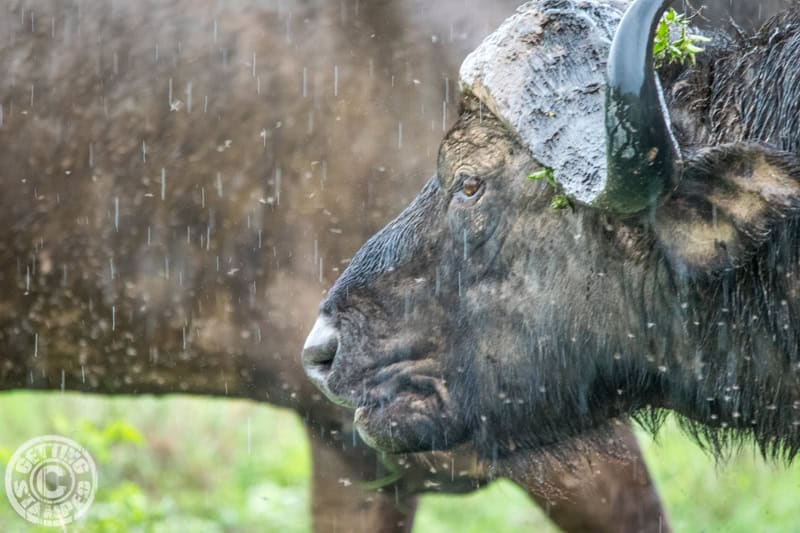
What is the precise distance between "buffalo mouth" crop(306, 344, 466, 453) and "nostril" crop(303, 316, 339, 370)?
0.04 meters

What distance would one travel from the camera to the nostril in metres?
4.10

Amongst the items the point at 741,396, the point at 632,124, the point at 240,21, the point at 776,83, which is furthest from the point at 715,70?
the point at 240,21

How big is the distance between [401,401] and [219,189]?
2300 mm

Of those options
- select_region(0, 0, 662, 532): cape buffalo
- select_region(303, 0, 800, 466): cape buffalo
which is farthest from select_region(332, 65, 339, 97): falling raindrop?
select_region(303, 0, 800, 466): cape buffalo

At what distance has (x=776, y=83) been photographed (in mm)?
3521

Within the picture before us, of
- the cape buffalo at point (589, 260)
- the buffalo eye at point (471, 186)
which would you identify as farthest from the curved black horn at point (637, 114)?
the buffalo eye at point (471, 186)

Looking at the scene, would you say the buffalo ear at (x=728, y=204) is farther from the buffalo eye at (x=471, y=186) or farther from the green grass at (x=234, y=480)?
the green grass at (x=234, y=480)

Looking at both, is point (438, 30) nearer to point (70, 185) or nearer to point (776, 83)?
point (70, 185)

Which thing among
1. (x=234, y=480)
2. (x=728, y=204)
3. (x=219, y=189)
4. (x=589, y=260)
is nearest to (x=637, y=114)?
(x=728, y=204)

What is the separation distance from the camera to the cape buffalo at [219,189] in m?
5.88

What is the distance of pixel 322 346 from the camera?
4098 mm

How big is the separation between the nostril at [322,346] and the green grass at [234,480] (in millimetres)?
2978
